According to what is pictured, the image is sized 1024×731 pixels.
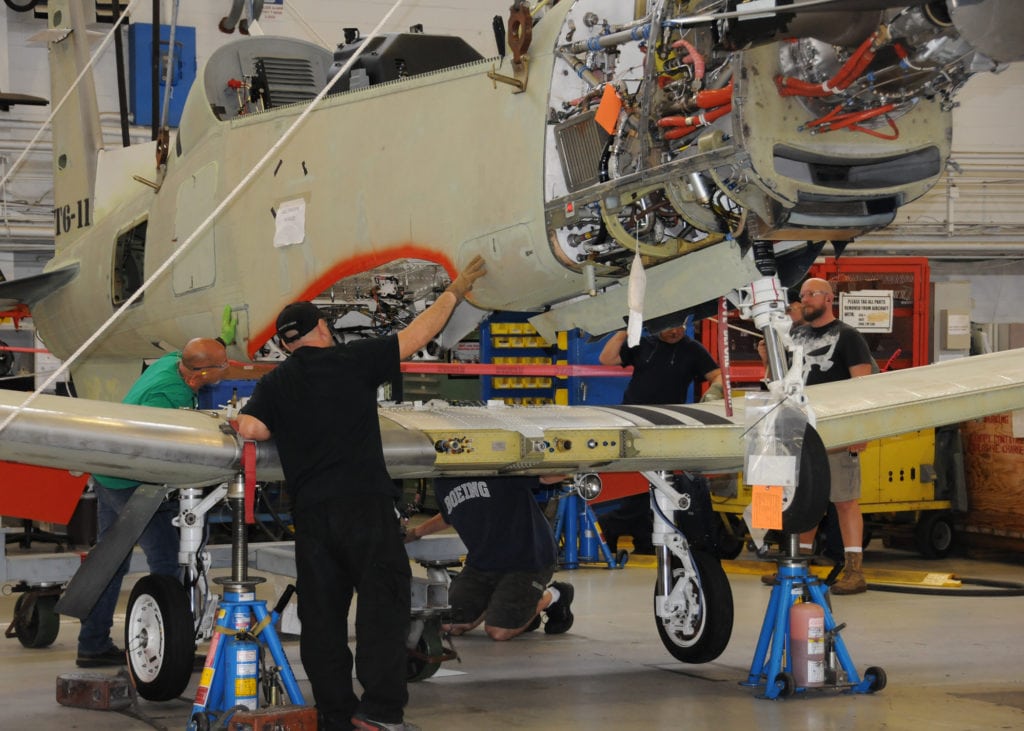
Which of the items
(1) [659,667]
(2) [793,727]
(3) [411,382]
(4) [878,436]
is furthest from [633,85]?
(3) [411,382]

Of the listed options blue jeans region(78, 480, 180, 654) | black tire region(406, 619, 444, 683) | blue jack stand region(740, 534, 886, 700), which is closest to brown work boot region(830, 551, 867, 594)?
blue jack stand region(740, 534, 886, 700)

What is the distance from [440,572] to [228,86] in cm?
283

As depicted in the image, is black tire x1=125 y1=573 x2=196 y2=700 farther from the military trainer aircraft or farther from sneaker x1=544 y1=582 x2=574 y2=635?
sneaker x1=544 y1=582 x2=574 y2=635

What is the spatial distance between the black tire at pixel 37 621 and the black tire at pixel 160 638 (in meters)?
1.34

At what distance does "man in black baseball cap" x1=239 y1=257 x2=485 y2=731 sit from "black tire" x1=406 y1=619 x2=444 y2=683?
96cm

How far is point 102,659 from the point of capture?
6.41 m

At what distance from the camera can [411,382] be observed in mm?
14219

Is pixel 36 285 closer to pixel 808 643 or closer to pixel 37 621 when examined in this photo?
pixel 37 621

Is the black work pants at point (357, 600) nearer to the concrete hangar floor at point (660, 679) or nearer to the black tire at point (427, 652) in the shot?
the concrete hangar floor at point (660, 679)

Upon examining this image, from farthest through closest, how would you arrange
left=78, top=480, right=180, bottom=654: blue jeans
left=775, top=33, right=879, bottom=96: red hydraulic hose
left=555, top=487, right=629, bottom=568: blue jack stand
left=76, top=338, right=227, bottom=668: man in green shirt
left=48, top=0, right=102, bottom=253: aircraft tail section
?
1. left=555, top=487, right=629, bottom=568: blue jack stand
2. left=48, top=0, right=102, bottom=253: aircraft tail section
3. left=78, top=480, right=180, bottom=654: blue jeans
4. left=76, top=338, right=227, bottom=668: man in green shirt
5. left=775, top=33, right=879, bottom=96: red hydraulic hose

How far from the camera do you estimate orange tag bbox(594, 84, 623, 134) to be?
181 inches

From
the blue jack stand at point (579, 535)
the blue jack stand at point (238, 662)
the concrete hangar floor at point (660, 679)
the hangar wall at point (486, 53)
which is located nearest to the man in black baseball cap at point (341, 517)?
the blue jack stand at point (238, 662)

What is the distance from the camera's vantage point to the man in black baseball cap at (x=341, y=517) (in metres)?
4.71

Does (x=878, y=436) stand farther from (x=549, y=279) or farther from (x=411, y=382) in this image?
(x=411, y=382)
